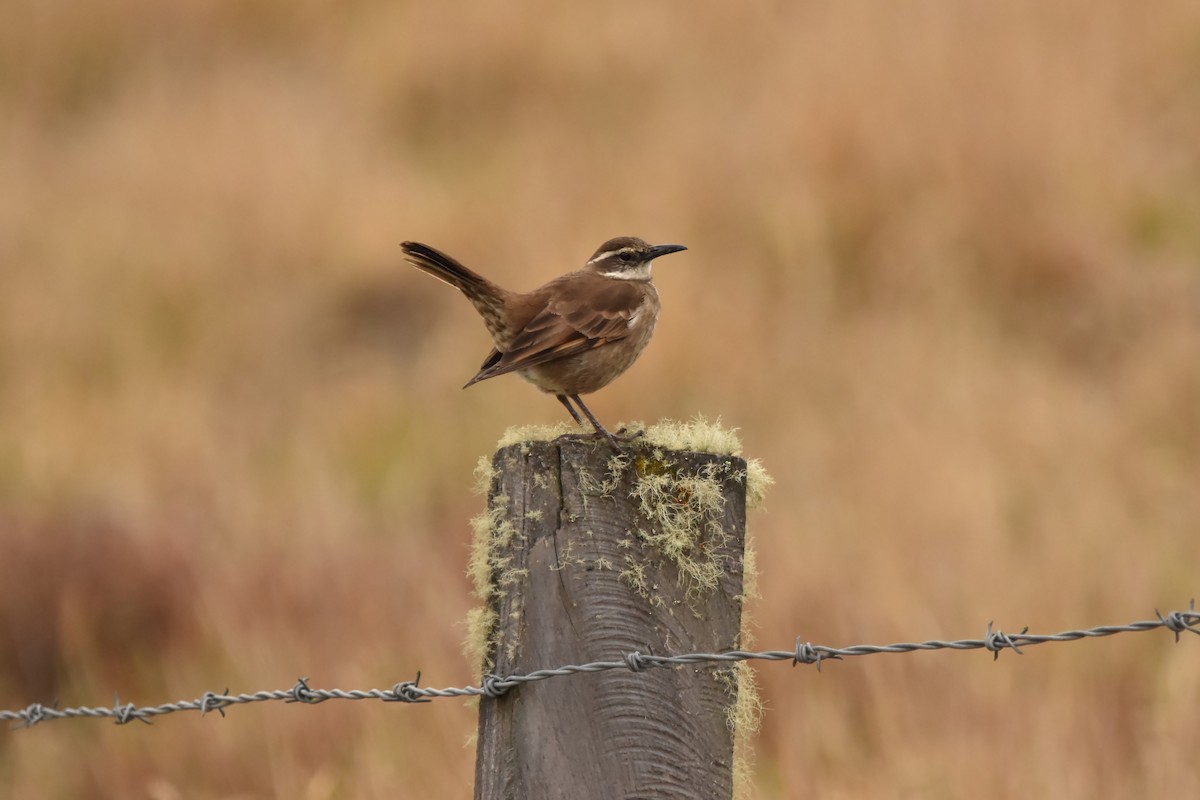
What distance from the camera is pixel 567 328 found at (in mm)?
4973

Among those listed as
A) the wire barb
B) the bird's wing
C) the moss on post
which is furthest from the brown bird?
the moss on post

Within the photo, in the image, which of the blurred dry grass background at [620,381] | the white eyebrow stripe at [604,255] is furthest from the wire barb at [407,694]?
the white eyebrow stripe at [604,255]

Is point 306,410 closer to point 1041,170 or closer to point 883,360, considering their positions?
point 883,360

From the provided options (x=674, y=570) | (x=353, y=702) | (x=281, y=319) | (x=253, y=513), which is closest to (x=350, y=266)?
(x=281, y=319)

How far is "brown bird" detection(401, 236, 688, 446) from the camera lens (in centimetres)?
495

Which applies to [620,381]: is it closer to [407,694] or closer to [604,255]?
[604,255]

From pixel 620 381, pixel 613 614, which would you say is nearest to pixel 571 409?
pixel 613 614

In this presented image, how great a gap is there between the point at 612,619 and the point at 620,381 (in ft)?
24.6

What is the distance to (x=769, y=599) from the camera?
7.72 metres

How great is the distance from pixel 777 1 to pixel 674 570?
14179 mm

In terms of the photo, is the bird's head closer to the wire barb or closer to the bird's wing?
the bird's wing

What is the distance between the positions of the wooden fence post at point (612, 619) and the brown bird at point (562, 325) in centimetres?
166

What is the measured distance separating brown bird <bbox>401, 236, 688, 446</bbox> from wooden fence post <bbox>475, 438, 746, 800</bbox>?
65.3 inches

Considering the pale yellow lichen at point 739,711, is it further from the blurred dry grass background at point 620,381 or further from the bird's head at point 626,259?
the bird's head at point 626,259
